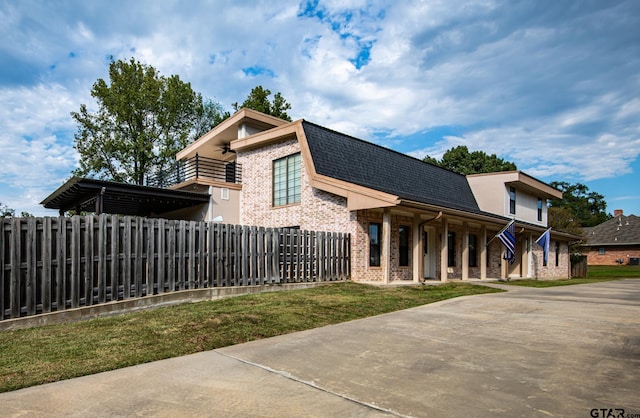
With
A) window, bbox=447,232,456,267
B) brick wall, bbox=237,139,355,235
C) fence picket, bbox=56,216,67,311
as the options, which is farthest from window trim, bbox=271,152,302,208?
fence picket, bbox=56,216,67,311

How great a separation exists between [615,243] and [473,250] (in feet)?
129

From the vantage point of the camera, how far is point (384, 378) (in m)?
4.50

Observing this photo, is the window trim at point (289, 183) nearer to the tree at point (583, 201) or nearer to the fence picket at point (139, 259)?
the fence picket at point (139, 259)

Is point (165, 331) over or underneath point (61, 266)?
underneath

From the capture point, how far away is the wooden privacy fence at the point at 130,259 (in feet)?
26.0

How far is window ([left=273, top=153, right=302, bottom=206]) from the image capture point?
17.2 metres

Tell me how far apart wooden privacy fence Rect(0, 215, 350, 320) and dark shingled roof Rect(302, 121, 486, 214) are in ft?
11.8

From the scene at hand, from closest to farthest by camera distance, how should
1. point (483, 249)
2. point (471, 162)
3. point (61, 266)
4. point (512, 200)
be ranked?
1. point (61, 266)
2. point (483, 249)
3. point (512, 200)
4. point (471, 162)

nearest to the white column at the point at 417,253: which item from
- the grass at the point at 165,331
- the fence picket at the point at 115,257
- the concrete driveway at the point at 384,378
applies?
the grass at the point at 165,331

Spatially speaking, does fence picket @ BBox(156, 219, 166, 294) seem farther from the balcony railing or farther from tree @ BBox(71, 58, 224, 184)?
tree @ BBox(71, 58, 224, 184)

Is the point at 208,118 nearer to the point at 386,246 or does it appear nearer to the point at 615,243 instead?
the point at 386,246

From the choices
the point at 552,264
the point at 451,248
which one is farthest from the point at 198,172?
the point at 552,264

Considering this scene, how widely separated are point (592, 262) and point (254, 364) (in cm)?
5782

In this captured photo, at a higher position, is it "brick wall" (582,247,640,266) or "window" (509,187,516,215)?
"window" (509,187,516,215)
